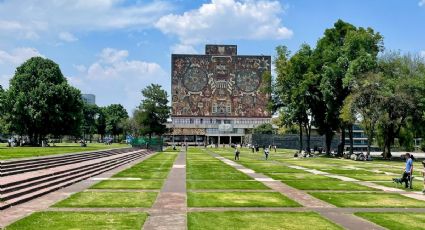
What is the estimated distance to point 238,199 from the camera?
20.0 meters

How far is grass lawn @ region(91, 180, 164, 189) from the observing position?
24.2m

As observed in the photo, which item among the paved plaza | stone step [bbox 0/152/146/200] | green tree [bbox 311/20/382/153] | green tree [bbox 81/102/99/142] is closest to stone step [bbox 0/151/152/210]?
stone step [bbox 0/152/146/200]

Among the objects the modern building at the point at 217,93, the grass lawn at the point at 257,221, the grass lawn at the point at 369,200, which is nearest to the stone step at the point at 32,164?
the grass lawn at the point at 257,221

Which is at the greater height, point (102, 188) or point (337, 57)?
point (337, 57)

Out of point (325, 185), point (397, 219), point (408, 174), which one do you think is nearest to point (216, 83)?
point (325, 185)

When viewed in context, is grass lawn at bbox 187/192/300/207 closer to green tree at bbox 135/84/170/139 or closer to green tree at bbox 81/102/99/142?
green tree at bbox 135/84/170/139

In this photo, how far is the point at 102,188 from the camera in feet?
77.0

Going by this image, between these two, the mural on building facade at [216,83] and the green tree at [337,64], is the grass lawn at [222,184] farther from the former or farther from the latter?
the mural on building facade at [216,83]

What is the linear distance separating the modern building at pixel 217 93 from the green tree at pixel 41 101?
83.7 m

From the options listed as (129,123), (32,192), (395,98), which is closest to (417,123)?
(395,98)

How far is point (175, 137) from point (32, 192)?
486 ft

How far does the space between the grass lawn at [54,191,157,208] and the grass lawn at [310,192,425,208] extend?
723 cm

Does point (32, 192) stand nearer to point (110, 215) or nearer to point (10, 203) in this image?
point (10, 203)

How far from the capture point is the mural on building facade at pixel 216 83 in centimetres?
15888
